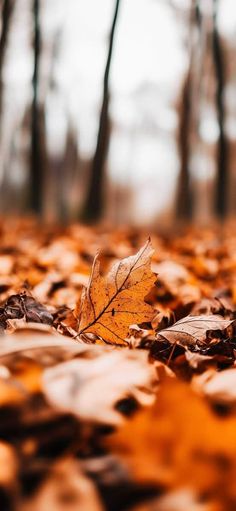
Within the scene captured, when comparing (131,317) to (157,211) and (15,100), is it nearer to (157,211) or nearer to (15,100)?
(15,100)

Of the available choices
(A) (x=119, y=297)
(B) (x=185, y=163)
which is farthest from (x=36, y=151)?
(A) (x=119, y=297)

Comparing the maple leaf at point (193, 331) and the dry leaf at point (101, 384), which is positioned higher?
the dry leaf at point (101, 384)

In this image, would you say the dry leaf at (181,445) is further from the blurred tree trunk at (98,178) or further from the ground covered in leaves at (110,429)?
the blurred tree trunk at (98,178)

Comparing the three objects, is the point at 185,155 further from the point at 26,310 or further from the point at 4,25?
the point at 26,310

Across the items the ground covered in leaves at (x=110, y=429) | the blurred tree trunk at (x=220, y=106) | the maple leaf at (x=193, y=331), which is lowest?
the maple leaf at (x=193, y=331)

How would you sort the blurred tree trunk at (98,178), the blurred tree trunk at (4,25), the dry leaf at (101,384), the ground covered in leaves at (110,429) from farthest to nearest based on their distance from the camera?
the blurred tree trunk at (4,25) < the blurred tree trunk at (98,178) < the dry leaf at (101,384) < the ground covered in leaves at (110,429)

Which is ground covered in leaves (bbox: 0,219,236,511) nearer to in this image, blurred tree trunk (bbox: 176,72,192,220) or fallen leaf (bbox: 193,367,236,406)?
fallen leaf (bbox: 193,367,236,406)

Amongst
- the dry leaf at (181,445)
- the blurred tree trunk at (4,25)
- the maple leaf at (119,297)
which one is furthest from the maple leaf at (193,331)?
the blurred tree trunk at (4,25)
